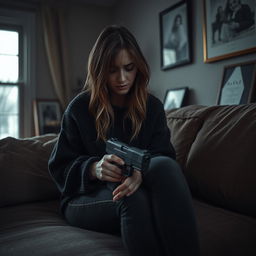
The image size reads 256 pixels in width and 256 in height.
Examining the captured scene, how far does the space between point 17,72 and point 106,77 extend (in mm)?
2310

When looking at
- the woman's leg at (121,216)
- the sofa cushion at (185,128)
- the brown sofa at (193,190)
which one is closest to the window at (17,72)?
the brown sofa at (193,190)

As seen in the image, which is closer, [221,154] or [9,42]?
[221,154]

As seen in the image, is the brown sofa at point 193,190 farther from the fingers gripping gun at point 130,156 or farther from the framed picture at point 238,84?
the framed picture at point 238,84

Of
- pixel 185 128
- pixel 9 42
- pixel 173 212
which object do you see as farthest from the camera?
pixel 9 42

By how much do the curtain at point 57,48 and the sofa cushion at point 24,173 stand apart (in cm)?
189

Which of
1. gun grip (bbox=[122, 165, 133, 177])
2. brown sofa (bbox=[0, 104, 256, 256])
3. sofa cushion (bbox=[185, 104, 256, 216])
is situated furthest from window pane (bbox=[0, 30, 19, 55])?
gun grip (bbox=[122, 165, 133, 177])

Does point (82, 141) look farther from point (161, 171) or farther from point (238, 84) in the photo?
point (238, 84)

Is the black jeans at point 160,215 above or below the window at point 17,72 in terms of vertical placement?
below

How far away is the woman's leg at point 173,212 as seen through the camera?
0.86m

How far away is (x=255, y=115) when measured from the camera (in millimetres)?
1254

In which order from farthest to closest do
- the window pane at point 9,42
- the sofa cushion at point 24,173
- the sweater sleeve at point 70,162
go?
the window pane at point 9,42 → the sofa cushion at point 24,173 → the sweater sleeve at point 70,162

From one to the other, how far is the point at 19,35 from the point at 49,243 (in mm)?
2788

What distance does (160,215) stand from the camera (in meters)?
0.88

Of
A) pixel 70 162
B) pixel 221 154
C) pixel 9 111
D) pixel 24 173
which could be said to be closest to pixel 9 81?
pixel 9 111
